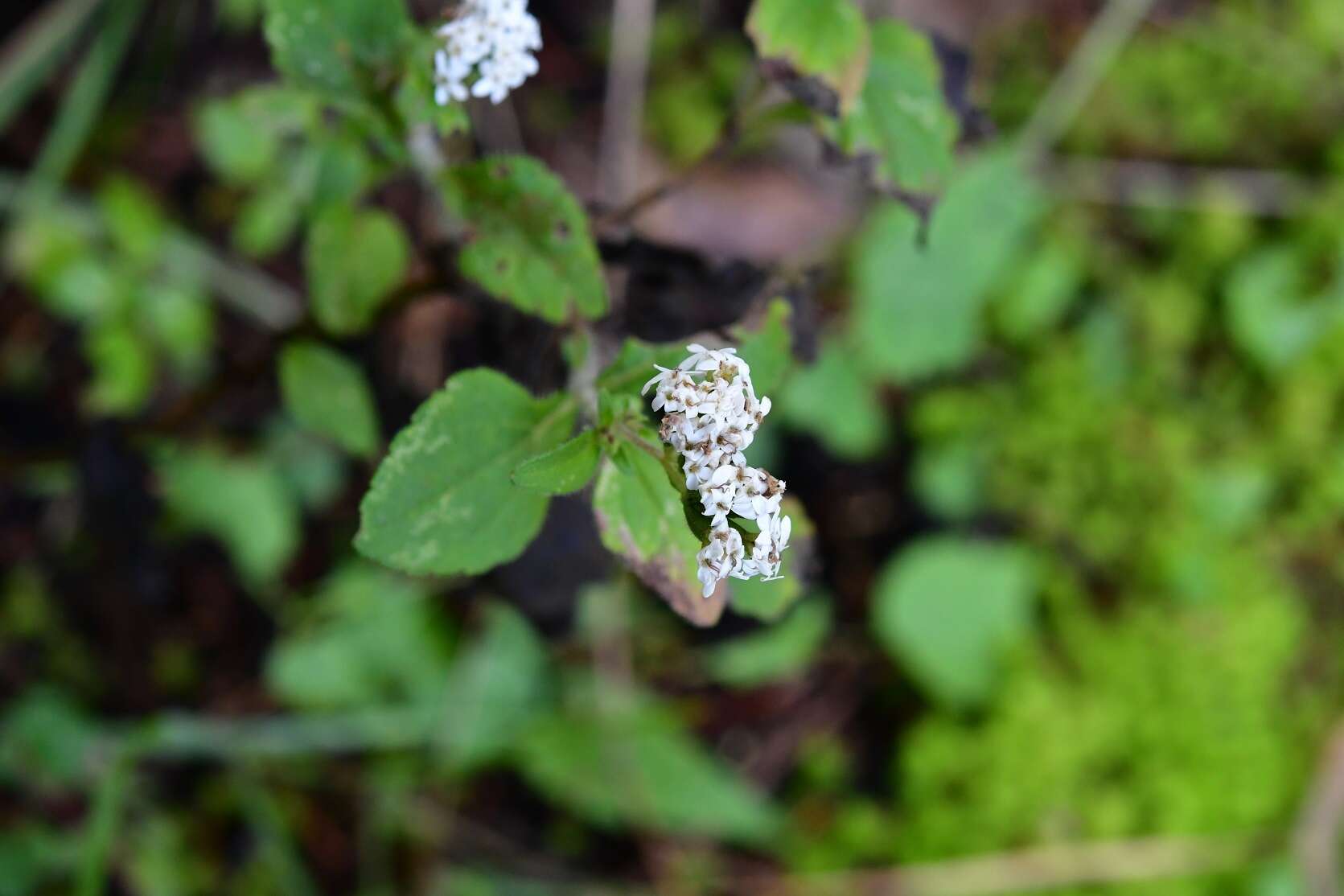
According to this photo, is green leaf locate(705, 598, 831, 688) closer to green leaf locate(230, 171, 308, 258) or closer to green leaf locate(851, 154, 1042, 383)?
green leaf locate(851, 154, 1042, 383)

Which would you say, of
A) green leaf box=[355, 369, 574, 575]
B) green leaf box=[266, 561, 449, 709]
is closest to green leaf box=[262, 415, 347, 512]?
green leaf box=[266, 561, 449, 709]

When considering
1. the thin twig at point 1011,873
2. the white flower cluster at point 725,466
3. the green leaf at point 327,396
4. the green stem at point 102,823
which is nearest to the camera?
the white flower cluster at point 725,466

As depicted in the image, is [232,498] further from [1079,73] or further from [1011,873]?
[1079,73]

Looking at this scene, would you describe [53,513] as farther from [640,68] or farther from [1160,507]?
[1160,507]

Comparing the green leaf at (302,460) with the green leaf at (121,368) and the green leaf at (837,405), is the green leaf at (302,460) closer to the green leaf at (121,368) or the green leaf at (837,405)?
the green leaf at (121,368)

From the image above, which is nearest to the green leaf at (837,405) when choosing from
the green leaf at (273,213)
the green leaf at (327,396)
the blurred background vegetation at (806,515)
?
the blurred background vegetation at (806,515)

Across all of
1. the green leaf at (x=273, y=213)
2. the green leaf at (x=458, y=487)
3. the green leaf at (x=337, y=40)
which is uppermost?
the green leaf at (x=337, y=40)
